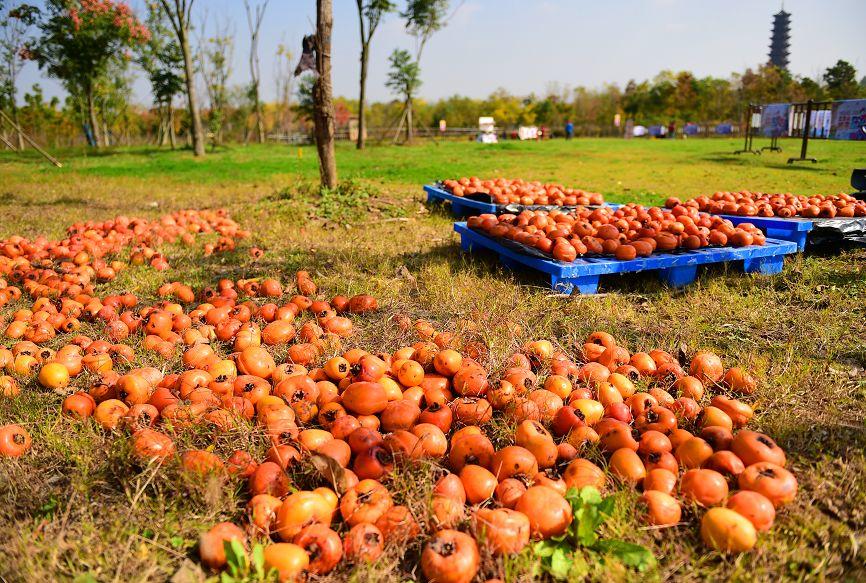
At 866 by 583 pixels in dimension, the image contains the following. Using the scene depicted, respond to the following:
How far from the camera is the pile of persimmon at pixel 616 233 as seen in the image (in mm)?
5008

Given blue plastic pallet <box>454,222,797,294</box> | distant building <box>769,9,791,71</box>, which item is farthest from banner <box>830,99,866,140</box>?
distant building <box>769,9,791,71</box>

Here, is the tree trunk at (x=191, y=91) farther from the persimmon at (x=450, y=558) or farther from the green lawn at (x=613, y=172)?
the persimmon at (x=450, y=558)

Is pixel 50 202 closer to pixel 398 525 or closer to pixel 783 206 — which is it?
pixel 398 525

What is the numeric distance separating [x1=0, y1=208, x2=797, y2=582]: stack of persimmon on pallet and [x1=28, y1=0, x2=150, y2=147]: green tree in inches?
1113

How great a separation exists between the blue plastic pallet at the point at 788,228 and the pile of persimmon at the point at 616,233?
89 centimetres

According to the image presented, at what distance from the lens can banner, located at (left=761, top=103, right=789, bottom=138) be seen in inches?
858

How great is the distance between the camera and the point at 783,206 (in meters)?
6.78

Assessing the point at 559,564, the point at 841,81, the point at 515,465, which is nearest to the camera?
the point at 559,564

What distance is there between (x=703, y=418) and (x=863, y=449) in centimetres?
66

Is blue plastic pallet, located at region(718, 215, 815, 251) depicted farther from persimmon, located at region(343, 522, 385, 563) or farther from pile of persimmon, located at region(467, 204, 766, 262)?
persimmon, located at region(343, 522, 385, 563)

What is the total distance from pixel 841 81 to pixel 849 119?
1302 inches

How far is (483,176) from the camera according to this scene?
1642 cm

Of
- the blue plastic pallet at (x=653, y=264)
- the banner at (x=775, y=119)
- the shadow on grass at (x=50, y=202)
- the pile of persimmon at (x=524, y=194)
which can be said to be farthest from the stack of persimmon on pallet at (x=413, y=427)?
the banner at (x=775, y=119)

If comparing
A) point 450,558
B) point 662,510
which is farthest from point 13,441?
point 662,510
